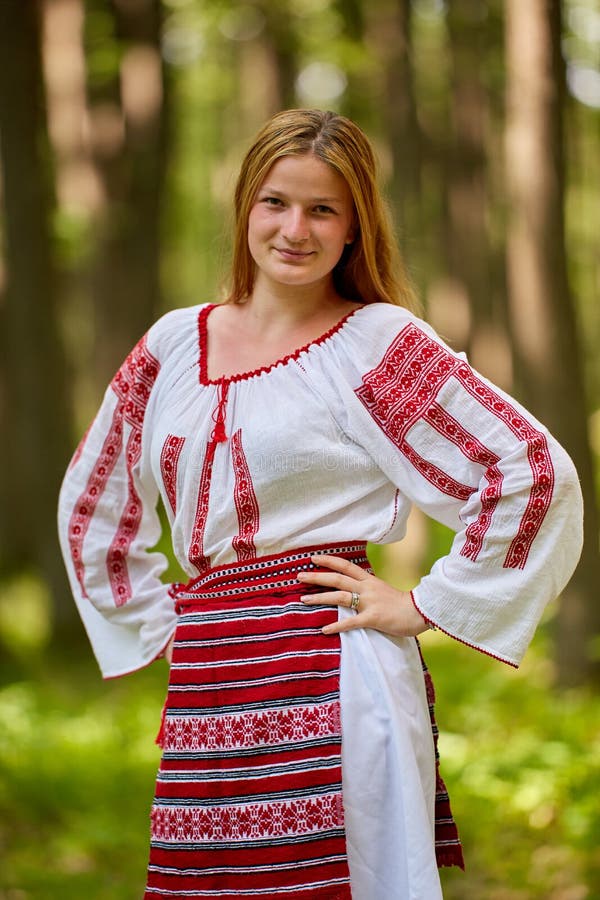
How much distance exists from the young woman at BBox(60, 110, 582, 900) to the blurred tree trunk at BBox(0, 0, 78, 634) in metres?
4.33

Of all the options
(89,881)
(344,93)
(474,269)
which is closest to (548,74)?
(89,881)

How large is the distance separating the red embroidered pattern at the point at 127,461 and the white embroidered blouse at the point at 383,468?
5.2 inches

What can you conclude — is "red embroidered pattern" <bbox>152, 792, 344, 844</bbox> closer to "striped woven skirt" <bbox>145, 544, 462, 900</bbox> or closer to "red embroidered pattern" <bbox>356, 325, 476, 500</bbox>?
"striped woven skirt" <bbox>145, 544, 462, 900</bbox>

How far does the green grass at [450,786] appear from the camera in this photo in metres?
4.17

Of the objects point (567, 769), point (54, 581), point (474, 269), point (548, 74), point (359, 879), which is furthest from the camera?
point (474, 269)

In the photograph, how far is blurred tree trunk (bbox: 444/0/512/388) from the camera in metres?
11.3

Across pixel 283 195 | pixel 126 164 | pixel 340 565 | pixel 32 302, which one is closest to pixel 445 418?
pixel 340 565

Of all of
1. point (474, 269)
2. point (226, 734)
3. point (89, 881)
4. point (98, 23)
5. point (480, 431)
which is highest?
point (98, 23)

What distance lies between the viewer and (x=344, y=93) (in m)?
12.5

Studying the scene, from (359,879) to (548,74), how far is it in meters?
4.25

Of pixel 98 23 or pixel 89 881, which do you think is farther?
pixel 98 23

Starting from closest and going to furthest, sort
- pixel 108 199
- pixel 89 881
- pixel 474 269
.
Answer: pixel 89 881 < pixel 108 199 < pixel 474 269

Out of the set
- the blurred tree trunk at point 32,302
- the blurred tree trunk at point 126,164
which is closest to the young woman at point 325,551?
the blurred tree trunk at point 32,302

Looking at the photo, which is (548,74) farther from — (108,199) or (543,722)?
(108,199)
